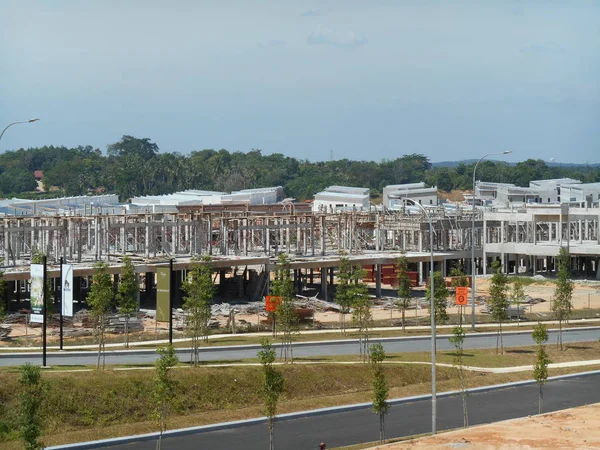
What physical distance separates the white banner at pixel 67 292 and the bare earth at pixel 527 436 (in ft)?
63.6

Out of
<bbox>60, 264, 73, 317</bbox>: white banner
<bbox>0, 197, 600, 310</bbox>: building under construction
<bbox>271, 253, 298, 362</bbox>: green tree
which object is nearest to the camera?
<bbox>60, 264, 73, 317</bbox>: white banner

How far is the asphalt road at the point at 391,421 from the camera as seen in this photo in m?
35.4

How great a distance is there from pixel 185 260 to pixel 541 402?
4213 centimetres

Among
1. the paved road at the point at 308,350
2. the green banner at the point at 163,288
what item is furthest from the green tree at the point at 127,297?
the green banner at the point at 163,288

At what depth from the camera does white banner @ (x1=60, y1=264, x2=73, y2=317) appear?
4844 centimetres

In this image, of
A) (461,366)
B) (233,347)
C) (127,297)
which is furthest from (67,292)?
(461,366)

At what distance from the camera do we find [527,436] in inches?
1420

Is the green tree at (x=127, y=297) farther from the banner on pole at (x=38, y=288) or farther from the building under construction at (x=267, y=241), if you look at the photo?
the building under construction at (x=267, y=241)

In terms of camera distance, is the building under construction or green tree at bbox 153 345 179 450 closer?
green tree at bbox 153 345 179 450

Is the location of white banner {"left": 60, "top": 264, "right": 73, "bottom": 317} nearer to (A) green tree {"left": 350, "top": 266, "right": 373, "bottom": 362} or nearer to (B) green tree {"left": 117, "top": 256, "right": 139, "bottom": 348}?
(B) green tree {"left": 117, "top": 256, "right": 139, "bottom": 348}

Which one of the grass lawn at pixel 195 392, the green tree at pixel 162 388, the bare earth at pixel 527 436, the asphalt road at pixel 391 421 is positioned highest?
the green tree at pixel 162 388

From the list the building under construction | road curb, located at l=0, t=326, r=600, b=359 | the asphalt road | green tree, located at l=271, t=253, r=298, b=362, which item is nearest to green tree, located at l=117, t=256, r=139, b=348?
road curb, located at l=0, t=326, r=600, b=359

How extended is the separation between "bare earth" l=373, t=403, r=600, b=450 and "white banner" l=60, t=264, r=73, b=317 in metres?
Result: 19.4

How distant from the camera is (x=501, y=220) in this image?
103375 mm
